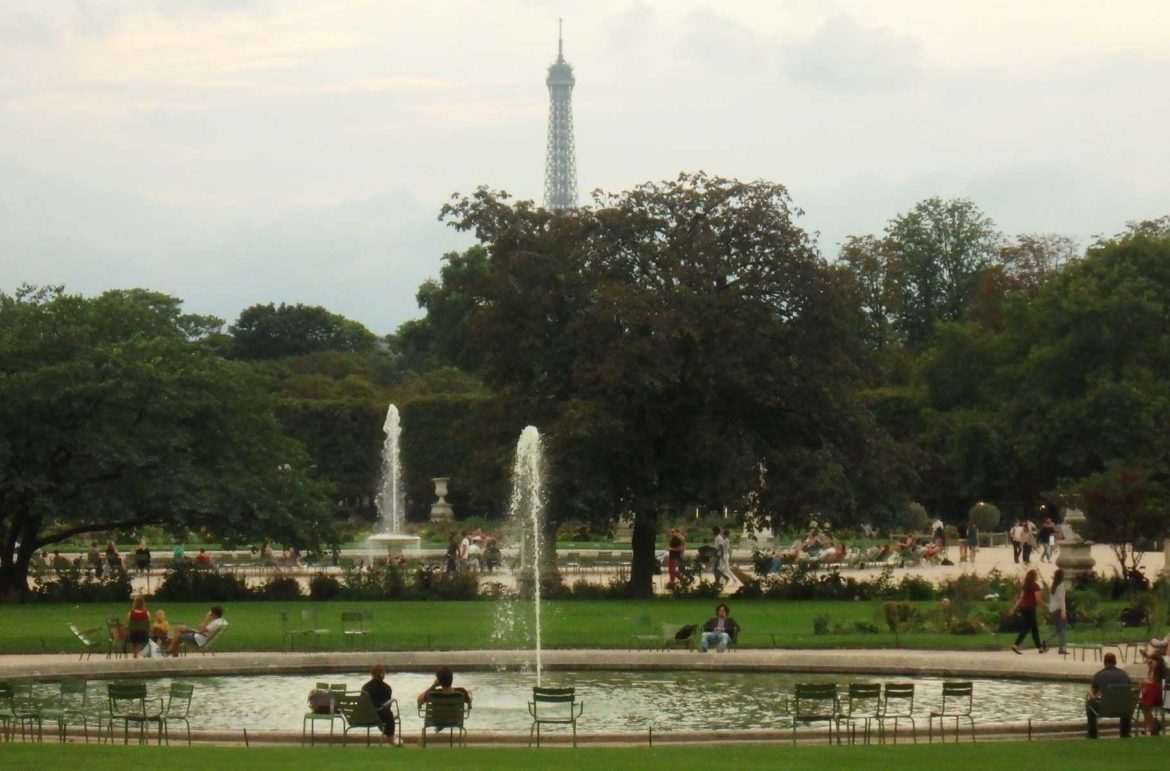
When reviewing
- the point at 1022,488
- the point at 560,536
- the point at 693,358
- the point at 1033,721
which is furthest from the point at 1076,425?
the point at 1033,721

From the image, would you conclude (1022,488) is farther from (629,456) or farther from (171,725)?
(171,725)

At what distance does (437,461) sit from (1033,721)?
187ft

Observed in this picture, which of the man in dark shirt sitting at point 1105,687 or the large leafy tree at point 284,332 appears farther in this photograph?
the large leafy tree at point 284,332

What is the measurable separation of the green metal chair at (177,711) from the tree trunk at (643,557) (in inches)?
656

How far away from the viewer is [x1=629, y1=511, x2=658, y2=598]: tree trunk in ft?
128

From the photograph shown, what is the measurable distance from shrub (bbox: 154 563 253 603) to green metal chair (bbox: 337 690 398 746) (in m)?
18.2

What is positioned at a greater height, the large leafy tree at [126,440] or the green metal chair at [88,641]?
the large leafy tree at [126,440]

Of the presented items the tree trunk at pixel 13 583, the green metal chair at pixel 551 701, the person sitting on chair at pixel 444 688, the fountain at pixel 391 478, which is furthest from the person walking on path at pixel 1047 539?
the person sitting on chair at pixel 444 688

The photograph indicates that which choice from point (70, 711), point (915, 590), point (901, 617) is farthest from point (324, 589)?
point (70, 711)

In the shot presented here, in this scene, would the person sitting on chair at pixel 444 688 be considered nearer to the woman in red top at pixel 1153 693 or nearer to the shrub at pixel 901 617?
the woman in red top at pixel 1153 693

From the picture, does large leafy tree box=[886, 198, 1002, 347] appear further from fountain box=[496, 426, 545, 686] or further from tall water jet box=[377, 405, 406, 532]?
fountain box=[496, 426, 545, 686]

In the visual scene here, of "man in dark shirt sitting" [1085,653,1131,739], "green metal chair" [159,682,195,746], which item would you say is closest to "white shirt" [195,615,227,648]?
"green metal chair" [159,682,195,746]

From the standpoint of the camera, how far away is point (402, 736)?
20219 mm

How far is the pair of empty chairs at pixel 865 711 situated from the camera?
1972 centimetres
